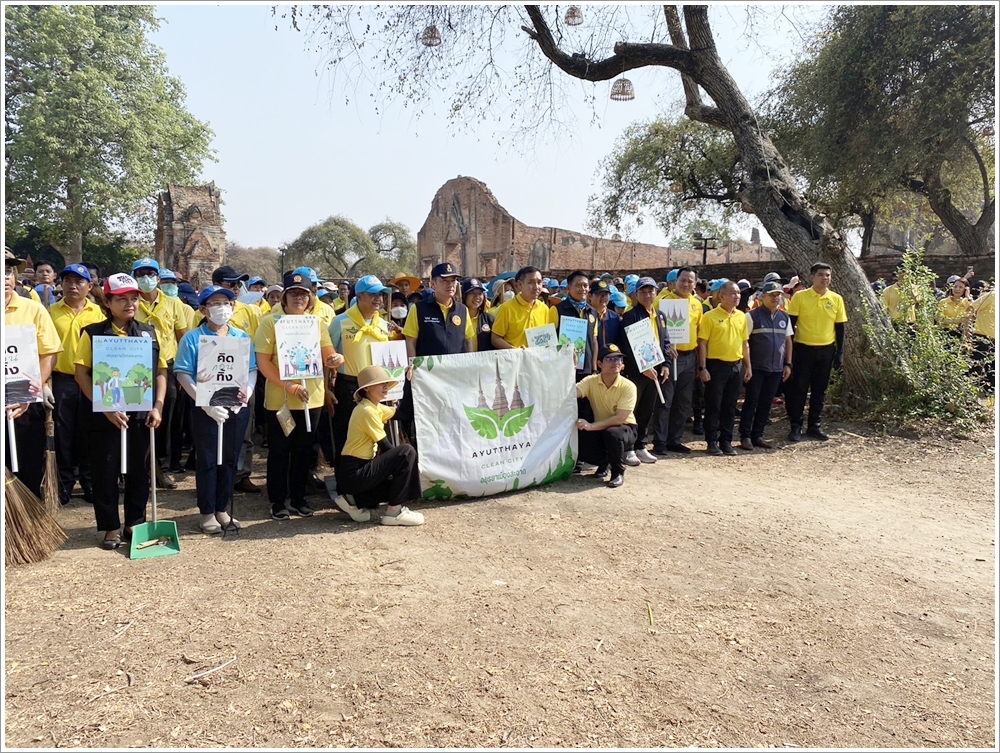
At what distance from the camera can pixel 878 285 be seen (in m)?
12.1

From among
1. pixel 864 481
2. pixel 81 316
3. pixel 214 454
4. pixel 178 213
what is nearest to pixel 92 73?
pixel 178 213

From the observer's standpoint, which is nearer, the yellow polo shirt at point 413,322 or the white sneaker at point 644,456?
the yellow polo shirt at point 413,322

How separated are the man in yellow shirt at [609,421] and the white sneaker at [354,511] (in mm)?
2099

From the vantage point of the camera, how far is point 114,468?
4559 mm

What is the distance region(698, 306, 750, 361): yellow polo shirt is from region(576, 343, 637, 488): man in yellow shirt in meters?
1.65

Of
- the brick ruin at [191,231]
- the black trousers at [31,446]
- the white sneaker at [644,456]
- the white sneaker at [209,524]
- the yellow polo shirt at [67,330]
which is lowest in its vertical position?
the white sneaker at [209,524]

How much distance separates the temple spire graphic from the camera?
19.3ft

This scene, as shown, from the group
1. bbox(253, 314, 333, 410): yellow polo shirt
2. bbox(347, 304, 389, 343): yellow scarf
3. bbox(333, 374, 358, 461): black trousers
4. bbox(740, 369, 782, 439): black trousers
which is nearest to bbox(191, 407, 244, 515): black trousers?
bbox(253, 314, 333, 410): yellow polo shirt

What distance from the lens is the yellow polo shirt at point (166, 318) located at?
6348 millimetres

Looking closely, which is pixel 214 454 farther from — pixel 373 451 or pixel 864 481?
pixel 864 481

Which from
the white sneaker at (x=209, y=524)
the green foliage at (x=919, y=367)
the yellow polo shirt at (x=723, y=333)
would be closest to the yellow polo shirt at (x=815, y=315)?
the yellow polo shirt at (x=723, y=333)

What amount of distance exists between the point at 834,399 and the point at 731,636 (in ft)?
21.7

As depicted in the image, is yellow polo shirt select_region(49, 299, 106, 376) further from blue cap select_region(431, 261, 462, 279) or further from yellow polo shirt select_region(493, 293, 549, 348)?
yellow polo shirt select_region(493, 293, 549, 348)

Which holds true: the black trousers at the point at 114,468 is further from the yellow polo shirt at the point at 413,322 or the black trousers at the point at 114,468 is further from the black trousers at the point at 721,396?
the black trousers at the point at 721,396
